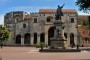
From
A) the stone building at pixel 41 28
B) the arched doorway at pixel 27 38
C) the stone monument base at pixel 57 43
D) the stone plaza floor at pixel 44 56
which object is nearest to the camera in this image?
the stone plaza floor at pixel 44 56

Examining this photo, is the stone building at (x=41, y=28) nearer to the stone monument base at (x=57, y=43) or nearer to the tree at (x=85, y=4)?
the stone monument base at (x=57, y=43)

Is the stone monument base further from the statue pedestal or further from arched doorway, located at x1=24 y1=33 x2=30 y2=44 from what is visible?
arched doorway, located at x1=24 y1=33 x2=30 y2=44

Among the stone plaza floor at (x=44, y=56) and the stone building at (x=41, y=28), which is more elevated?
the stone building at (x=41, y=28)

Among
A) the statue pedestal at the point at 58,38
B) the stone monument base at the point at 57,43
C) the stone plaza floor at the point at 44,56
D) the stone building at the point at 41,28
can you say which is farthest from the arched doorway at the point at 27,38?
the stone plaza floor at the point at 44,56

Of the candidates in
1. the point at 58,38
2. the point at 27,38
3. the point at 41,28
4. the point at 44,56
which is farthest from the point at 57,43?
the point at 27,38

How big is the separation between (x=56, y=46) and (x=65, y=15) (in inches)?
1687

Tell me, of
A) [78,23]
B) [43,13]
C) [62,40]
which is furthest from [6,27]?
[62,40]

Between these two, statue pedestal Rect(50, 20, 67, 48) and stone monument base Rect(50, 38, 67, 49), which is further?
statue pedestal Rect(50, 20, 67, 48)

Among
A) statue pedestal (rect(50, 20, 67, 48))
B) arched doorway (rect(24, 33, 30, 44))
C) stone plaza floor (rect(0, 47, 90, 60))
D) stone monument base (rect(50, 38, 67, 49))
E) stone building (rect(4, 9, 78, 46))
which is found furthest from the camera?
arched doorway (rect(24, 33, 30, 44))

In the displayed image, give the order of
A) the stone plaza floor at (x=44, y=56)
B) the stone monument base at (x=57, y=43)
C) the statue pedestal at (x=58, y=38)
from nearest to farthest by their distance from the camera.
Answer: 1. the stone plaza floor at (x=44, y=56)
2. the stone monument base at (x=57, y=43)
3. the statue pedestal at (x=58, y=38)

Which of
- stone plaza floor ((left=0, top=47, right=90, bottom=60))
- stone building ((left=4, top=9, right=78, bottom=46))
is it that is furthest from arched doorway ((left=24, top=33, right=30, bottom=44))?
stone plaza floor ((left=0, top=47, right=90, bottom=60))

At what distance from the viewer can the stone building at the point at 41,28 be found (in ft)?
318

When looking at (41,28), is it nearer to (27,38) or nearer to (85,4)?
(27,38)

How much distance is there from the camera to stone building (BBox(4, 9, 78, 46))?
3812 inches
